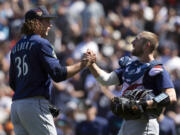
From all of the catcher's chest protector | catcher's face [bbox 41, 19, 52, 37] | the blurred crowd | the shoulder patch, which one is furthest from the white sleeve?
the blurred crowd

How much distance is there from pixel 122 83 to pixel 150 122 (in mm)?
683

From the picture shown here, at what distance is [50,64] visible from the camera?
5.86 metres

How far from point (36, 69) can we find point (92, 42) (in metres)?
7.73

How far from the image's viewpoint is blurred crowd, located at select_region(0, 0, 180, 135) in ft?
35.7

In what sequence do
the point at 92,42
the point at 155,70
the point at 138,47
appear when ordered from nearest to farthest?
the point at 155,70 → the point at 138,47 → the point at 92,42

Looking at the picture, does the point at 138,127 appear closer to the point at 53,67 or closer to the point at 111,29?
the point at 53,67

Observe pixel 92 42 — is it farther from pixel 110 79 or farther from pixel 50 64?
pixel 50 64

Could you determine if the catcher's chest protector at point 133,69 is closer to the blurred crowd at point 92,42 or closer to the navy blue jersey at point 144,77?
the navy blue jersey at point 144,77

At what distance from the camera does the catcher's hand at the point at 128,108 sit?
19.4 ft

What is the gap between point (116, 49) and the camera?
13266mm

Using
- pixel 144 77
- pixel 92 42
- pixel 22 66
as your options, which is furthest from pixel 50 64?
pixel 92 42

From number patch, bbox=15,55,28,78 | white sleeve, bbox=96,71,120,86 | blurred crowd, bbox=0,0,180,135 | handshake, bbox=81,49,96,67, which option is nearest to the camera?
number patch, bbox=15,55,28,78

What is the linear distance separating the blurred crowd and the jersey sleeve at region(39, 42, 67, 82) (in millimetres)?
4287

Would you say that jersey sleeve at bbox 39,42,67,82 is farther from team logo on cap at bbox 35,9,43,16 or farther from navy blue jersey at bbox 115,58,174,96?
navy blue jersey at bbox 115,58,174,96
